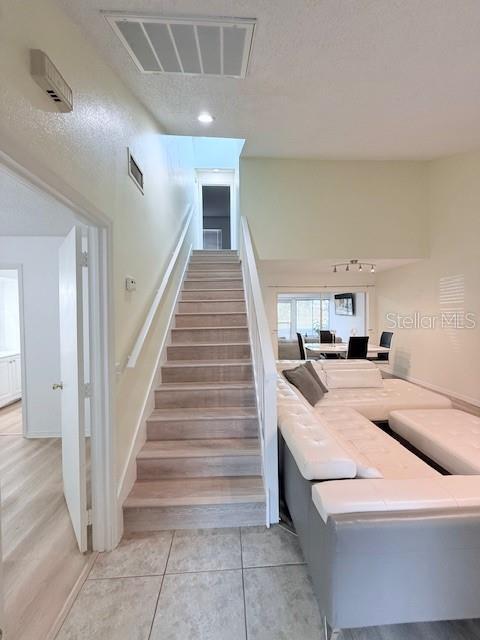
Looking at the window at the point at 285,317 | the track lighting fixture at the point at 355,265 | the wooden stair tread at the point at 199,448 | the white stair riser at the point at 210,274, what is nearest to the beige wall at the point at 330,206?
the track lighting fixture at the point at 355,265

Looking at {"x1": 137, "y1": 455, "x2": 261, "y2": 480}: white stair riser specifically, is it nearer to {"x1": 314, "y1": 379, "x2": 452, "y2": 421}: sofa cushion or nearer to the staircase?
the staircase

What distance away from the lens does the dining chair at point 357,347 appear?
6.02 metres

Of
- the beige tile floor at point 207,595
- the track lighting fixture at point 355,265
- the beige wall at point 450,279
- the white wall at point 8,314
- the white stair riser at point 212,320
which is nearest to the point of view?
the beige tile floor at point 207,595

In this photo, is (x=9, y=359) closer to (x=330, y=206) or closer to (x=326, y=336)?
(x=330, y=206)

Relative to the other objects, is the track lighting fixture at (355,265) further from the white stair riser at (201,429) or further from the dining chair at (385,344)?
the white stair riser at (201,429)

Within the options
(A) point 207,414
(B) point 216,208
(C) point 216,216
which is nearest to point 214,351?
(A) point 207,414

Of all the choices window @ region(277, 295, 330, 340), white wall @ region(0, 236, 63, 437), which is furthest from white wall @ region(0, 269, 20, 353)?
window @ region(277, 295, 330, 340)

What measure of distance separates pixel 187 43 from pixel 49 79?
3.78 feet

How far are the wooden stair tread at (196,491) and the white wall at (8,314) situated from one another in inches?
174

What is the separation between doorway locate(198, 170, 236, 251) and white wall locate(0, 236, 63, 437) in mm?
4315

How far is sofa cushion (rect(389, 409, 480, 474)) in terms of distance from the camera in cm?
223

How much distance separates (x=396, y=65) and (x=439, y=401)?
3284mm

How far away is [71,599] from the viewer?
158cm

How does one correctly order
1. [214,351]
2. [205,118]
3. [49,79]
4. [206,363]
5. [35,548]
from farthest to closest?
[214,351] < [206,363] < [205,118] < [35,548] < [49,79]
